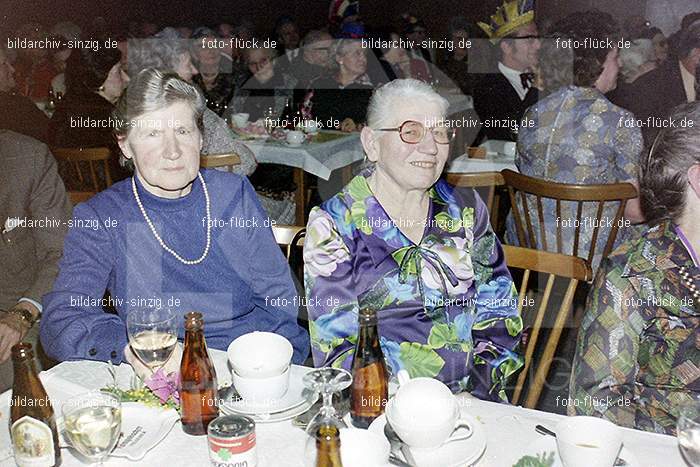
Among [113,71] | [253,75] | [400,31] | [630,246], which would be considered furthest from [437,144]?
[400,31]

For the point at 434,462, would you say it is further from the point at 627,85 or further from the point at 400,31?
the point at 400,31

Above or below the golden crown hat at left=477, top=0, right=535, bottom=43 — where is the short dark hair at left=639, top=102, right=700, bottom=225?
below

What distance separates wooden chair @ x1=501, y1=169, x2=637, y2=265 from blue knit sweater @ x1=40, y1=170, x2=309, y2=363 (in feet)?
3.95

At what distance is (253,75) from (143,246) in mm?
3553

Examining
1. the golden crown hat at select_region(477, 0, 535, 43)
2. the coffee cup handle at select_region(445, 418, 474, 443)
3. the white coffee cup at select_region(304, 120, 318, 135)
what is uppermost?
the golden crown hat at select_region(477, 0, 535, 43)

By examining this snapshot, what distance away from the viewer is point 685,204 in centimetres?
149

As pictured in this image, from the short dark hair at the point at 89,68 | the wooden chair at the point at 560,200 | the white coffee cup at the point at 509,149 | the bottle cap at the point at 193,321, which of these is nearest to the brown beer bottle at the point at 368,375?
the bottle cap at the point at 193,321

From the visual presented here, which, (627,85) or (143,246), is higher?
(627,85)

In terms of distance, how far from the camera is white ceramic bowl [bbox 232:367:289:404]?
1244mm

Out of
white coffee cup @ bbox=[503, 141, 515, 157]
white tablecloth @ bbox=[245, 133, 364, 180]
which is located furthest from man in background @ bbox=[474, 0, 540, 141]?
white tablecloth @ bbox=[245, 133, 364, 180]

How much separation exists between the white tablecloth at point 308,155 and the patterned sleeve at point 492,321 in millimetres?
2496

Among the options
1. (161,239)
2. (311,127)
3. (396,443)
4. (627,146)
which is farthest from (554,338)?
(311,127)

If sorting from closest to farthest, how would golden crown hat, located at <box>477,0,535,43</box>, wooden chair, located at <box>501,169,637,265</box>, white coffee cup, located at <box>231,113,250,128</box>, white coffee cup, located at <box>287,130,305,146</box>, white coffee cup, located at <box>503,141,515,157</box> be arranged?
wooden chair, located at <box>501,169,637,265</box> < white coffee cup, located at <box>503,141,515,157</box> < white coffee cup, located at <box>287,130,305,146</box> < golden crown hat, located at <box>477,0,535,43</box> < white coffee cup, located at <box>231,113,250,128</box>

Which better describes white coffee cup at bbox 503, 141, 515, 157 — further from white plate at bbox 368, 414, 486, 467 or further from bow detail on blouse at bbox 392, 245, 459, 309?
white plate at bbox 368, 414, 486, 467
